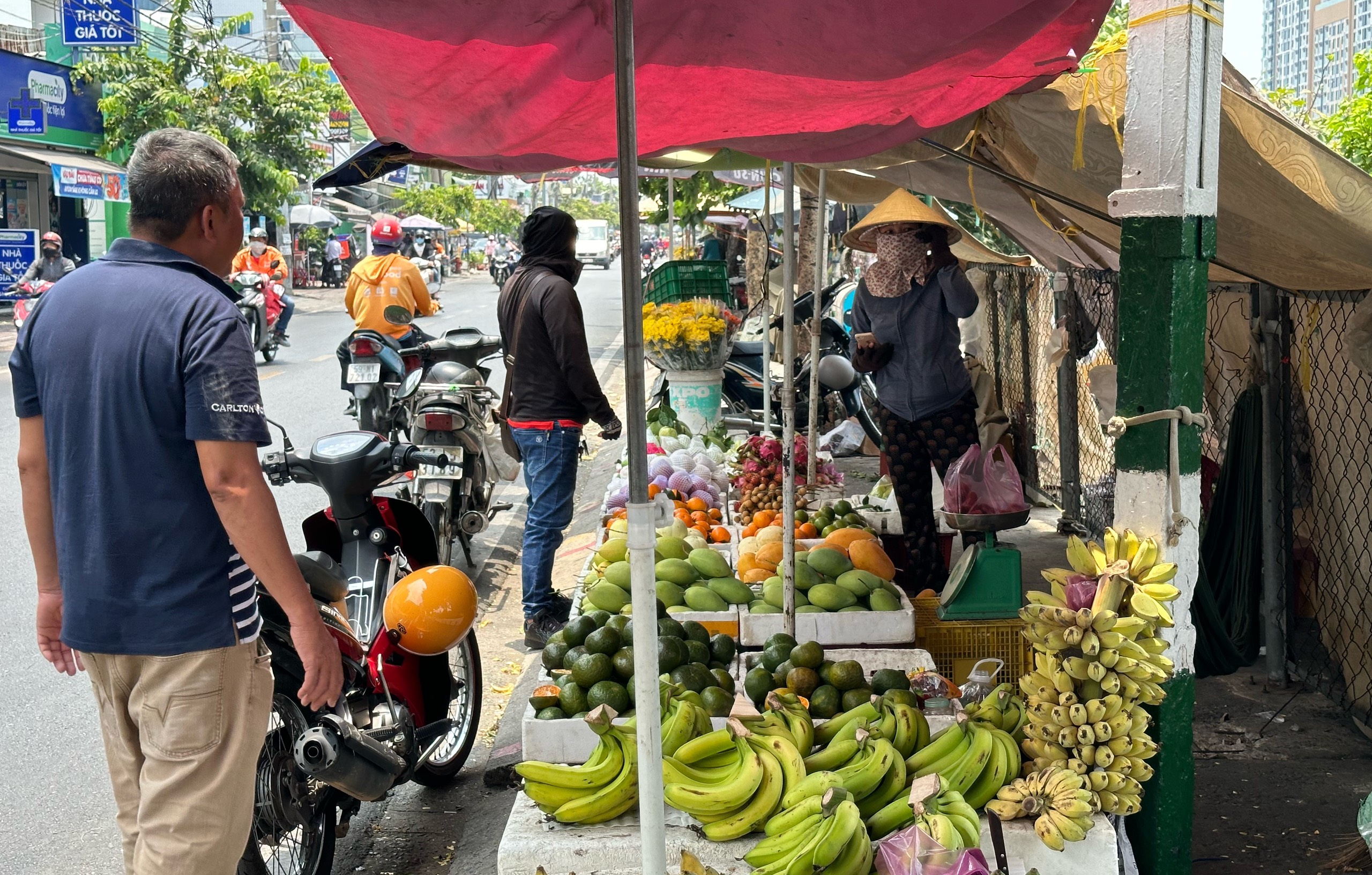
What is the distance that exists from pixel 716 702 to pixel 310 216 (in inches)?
1215

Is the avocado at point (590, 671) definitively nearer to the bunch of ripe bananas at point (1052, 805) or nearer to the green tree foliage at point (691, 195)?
the bunch of ripe bananas at point (1052, 805)

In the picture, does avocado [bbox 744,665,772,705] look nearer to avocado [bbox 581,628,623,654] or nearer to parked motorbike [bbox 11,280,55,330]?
avocado [bbox 581,628,623,654]

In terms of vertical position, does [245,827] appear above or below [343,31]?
below

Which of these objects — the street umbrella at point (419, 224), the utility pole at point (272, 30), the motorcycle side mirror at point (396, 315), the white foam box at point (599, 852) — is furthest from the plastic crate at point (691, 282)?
the utility pole at point (272, 30)

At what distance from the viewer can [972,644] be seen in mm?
4223

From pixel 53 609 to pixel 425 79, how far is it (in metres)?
1.80

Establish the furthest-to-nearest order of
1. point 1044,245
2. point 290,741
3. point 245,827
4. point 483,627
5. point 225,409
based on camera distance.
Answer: point 1044,245 → point 483,627 → point 290,741 → point 245,827 → point 225,409

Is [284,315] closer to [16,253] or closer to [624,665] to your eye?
[16,253]

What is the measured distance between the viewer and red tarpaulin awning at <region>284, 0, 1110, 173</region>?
2732 millimetres

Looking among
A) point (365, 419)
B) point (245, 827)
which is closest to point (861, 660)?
point (245, 827)

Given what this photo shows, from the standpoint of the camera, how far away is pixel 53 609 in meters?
2.56

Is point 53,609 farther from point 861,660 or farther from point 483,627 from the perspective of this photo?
point 483,627

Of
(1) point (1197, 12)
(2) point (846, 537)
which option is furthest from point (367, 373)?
(1) point (1197, 12)

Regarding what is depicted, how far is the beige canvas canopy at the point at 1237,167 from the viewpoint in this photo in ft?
10.7
